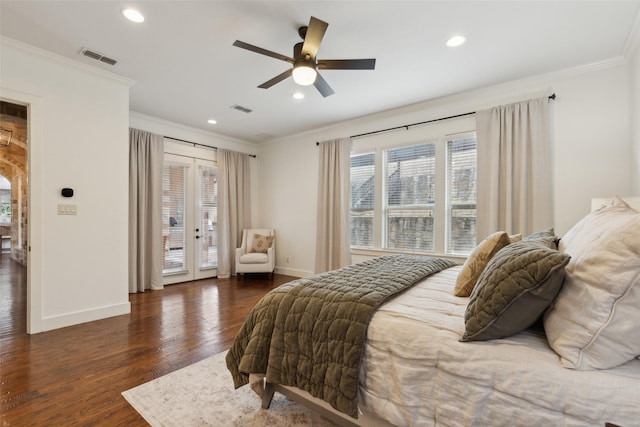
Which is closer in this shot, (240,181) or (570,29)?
(570,29)

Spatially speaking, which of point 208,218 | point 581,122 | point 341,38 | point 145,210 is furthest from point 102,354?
point 581,122

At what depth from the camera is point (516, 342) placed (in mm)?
1082

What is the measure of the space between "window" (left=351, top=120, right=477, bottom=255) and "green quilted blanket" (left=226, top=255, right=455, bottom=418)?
8.21 ft

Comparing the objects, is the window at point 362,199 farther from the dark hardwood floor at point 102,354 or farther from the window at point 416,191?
the dark hardwood floor at point 102,354

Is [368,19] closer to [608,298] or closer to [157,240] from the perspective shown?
[608,298]

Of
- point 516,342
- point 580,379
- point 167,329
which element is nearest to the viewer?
point 580,379

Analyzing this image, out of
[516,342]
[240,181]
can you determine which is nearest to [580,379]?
[516,342]

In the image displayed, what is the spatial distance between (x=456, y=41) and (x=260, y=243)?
14.7ft

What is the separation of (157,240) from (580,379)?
5.12 meters

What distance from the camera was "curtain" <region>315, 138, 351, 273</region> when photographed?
488 centimetres

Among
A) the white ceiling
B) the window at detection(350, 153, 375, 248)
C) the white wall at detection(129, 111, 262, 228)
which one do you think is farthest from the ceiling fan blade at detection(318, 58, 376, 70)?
the white wall at detection(129, 111, 262, 228)

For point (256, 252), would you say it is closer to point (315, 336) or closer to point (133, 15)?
point (133, 15)

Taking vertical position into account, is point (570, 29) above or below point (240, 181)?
above

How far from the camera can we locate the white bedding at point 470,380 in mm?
880
